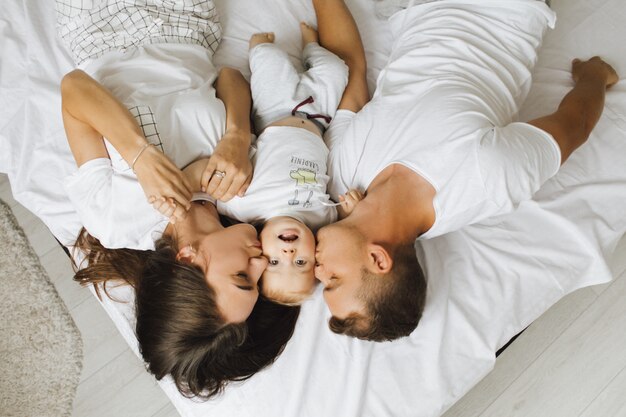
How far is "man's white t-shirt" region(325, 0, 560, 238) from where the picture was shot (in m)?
1.01

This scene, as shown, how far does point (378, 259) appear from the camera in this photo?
3.30 feet

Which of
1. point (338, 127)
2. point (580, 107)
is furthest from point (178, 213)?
point (580, 107)

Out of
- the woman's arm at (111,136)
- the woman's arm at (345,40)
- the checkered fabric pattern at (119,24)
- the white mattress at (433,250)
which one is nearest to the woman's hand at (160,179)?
the woman's arm at (111,136)

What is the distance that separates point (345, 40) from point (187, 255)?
29.1 inches

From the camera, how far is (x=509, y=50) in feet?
4.04

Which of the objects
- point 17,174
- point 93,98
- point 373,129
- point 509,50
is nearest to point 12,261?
point 17,174

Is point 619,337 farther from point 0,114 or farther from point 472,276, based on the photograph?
point 0,114

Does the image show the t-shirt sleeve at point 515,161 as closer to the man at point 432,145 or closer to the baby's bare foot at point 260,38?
the man at point 432,145

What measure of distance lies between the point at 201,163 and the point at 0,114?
632 millimetres

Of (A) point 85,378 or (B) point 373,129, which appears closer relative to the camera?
(B) point 373,129

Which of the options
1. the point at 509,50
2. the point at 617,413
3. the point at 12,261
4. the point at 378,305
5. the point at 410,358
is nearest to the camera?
the point at 378,305

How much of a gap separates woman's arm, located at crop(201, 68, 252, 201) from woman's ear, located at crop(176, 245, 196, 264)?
0.14 metres

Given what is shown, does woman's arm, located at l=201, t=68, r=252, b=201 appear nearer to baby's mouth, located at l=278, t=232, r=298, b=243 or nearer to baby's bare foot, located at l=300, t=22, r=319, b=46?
baby's mouth, located at l=278, t=232, r=298, b=243

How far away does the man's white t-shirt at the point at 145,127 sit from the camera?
3.34 ft
